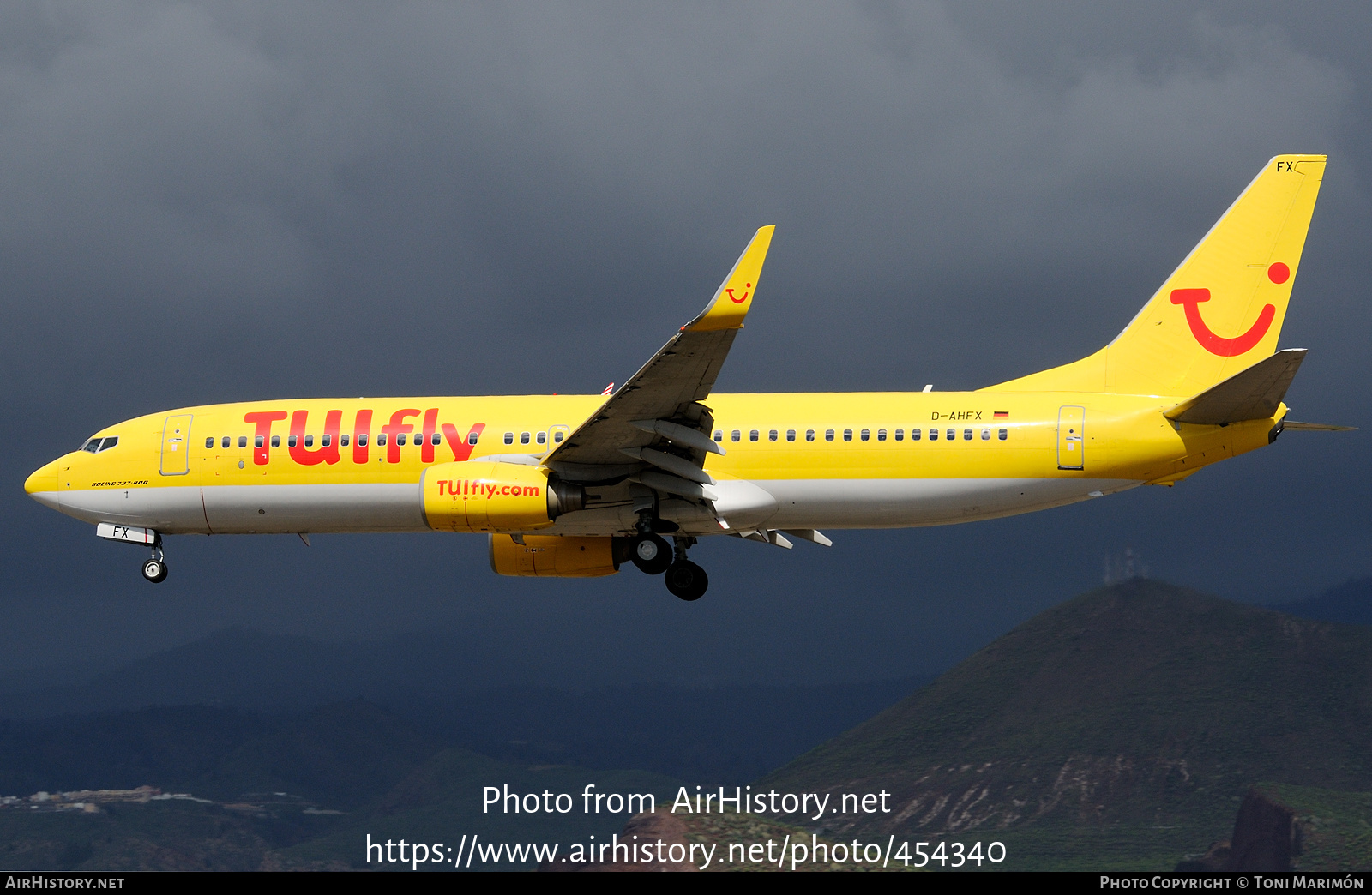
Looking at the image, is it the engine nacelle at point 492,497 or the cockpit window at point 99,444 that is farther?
the cockpit window at point 99,444

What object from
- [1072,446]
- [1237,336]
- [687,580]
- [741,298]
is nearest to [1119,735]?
[1237,336]

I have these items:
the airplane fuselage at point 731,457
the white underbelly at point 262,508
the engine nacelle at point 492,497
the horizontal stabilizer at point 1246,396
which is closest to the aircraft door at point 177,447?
the airplane fuselage at point 731,457

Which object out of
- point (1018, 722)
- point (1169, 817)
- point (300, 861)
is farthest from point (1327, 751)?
point (300, 861)

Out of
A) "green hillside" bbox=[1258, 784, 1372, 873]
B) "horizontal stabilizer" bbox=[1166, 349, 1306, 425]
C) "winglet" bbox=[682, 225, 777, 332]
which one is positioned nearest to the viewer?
"winglet" bbox=[682, 225, 777, 332]

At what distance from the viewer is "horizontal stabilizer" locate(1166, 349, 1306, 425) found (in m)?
34.3

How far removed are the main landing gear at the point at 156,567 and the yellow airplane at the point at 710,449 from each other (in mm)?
73

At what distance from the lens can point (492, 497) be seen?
36500 millimetres

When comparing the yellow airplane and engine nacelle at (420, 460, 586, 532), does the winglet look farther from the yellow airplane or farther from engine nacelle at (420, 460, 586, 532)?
engine nacelle at (420, 460, 586, 532)

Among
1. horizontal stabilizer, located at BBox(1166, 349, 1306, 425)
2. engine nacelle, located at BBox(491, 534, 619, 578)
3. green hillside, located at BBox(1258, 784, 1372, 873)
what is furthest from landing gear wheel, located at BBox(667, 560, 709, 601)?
green hillside, located at BBox(1258, 784, 1372, 873)

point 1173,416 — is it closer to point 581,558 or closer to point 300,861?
point 581,558

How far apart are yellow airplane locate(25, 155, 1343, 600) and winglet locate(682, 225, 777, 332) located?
137 cm

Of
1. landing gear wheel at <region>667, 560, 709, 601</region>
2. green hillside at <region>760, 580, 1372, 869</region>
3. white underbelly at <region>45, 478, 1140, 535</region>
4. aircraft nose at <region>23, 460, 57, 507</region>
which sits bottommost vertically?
landing gear wheel at <region>667, 560, 709, 601</region>

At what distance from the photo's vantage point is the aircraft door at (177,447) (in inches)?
1609

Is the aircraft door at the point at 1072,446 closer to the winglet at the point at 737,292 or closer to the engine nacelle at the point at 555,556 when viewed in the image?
the winglet at the point at 737,292
